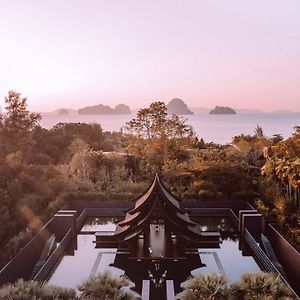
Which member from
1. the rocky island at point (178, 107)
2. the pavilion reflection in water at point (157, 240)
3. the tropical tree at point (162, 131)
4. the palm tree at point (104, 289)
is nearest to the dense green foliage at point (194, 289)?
the palm tree at point (104, 289)

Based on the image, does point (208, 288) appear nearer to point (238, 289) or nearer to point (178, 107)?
A: point (238, 289)

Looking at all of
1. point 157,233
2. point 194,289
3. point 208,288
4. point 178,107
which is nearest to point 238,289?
point 208,288

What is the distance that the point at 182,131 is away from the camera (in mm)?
32719

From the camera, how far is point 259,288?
28.6ft

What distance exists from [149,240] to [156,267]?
91cm

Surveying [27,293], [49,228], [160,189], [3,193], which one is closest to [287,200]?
[160,189]

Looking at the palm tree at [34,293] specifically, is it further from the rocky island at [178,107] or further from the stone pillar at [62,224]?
the rocky island at [178,107]

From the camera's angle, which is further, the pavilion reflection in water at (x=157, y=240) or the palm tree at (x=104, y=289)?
the pavilion reflection in water at (x=157, y=240)

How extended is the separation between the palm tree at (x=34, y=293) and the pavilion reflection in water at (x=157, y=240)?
443cm

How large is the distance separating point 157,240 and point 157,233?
26 centimetres

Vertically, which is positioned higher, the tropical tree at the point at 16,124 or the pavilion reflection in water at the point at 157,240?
the tropical tree at the point at 16,124

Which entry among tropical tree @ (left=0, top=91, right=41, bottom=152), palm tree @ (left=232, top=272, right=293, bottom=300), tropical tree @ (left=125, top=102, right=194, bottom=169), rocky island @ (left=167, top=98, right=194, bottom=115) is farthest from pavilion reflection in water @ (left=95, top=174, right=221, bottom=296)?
rocky island @ (left=167, top=98, right=194, bottom=115)

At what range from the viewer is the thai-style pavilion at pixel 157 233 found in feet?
44.1

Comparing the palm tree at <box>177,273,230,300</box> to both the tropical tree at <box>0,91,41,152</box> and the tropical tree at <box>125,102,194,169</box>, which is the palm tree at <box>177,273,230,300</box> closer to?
the tropical tree at <box>125,102,194,169</box>
